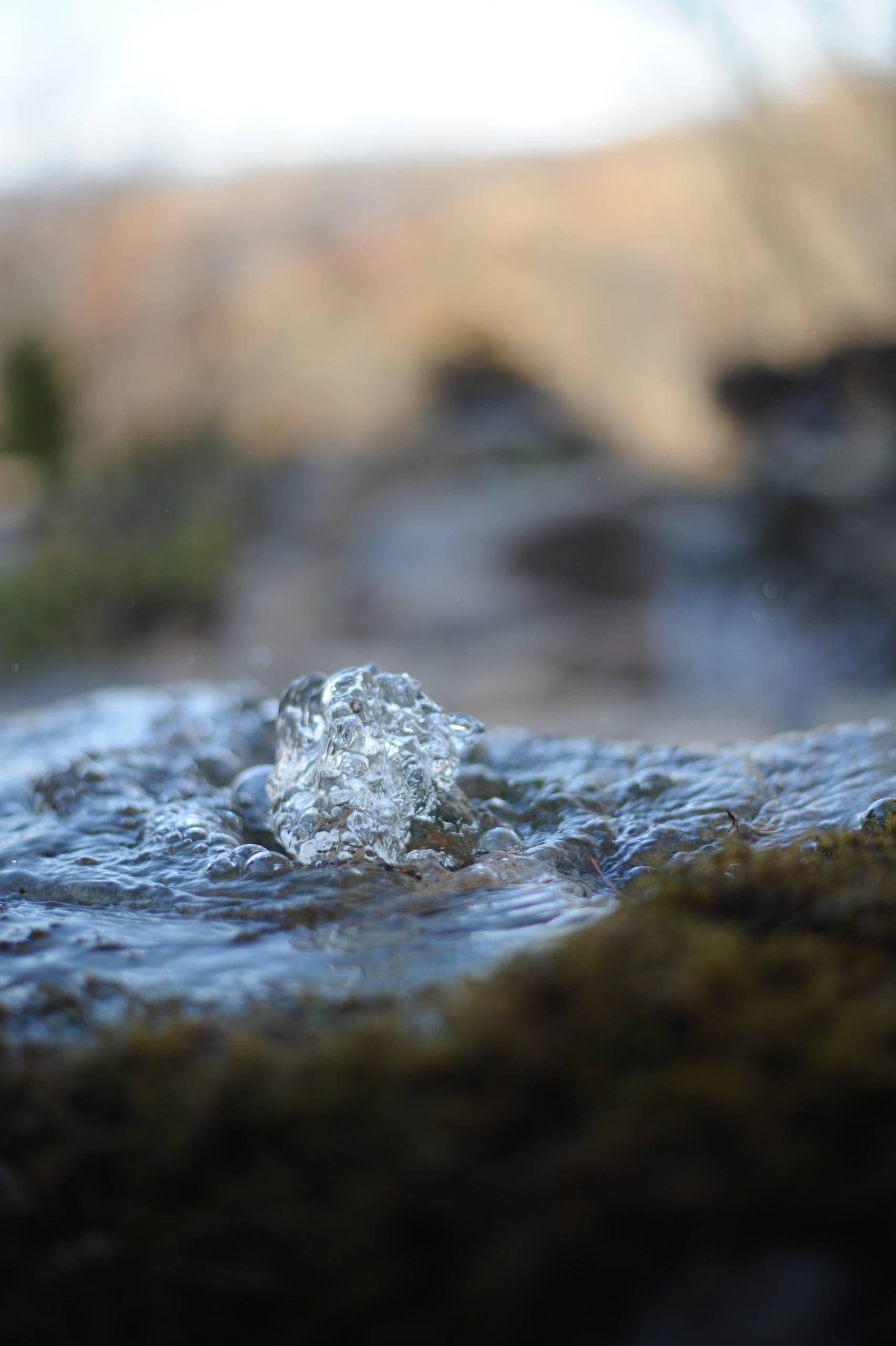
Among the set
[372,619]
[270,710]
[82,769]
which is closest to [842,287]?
[372,619]

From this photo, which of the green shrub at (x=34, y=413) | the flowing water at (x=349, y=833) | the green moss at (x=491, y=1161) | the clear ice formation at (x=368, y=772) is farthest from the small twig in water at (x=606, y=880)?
the green shrub at (x=34, y=413)

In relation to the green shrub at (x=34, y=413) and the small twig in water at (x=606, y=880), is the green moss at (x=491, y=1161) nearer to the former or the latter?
the small twig in water at (x=606, y=880)

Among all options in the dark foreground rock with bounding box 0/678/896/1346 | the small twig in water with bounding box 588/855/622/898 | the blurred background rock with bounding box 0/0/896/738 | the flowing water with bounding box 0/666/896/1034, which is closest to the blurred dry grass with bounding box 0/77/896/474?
the blurred background rock with bounding box 0/0/896/738

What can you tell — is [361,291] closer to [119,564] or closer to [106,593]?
[119,564]

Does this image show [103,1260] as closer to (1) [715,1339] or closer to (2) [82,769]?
(1) [715,1339]

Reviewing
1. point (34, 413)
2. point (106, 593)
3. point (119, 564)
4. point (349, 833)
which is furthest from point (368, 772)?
point (34, 413)
